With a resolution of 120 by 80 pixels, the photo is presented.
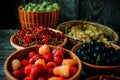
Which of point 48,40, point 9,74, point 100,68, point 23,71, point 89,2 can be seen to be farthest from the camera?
point 89,2

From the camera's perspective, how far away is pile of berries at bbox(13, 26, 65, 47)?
227 cm

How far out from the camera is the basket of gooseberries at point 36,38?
7.43 feet

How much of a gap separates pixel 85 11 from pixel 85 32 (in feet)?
1.79

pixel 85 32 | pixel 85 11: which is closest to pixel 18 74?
pixel 85 32

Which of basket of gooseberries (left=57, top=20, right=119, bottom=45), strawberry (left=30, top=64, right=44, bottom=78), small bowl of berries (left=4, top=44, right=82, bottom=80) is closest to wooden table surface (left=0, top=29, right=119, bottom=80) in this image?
small bowl of berries (left=4, top=44, right=82, bottom=80)

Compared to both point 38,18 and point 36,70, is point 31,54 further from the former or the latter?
point 38,18

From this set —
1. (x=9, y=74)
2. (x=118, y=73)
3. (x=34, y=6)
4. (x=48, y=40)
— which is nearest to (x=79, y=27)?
(x=34, y=6)

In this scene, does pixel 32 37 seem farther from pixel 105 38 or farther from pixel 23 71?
pixel 105 38

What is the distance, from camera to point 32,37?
7.59 ft

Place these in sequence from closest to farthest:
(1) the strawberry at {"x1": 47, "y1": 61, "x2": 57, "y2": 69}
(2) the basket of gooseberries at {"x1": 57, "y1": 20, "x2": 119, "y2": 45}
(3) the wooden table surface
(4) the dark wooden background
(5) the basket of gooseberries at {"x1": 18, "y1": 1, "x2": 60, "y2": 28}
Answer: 1. (1) the strawberry at {"x1": 47, "y1": 61, "x2": 57, "y2": 69}
2. (3) the wooden table surface
3. (2) the basket of gooseberries at {"x1": 57, "y1": 20, "x2": 119, "y2": 45}
4. (5) the basket of gooseberries at {"x1": 18, "y1": 1, "x2": 60, "y2": 28}
5. (4) the dark wooden background

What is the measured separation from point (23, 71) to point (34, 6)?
1.34 m

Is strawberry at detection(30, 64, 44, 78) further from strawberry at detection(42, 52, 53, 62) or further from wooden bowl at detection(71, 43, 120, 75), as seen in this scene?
wooden bowl at detection(71, 43, 120, 75)

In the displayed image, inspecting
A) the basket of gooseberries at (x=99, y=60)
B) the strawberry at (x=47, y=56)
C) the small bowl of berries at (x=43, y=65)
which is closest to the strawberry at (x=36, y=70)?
the small bowl of berries at (x=43, y=65)

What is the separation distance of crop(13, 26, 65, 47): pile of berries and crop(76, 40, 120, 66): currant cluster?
0.30 meters
